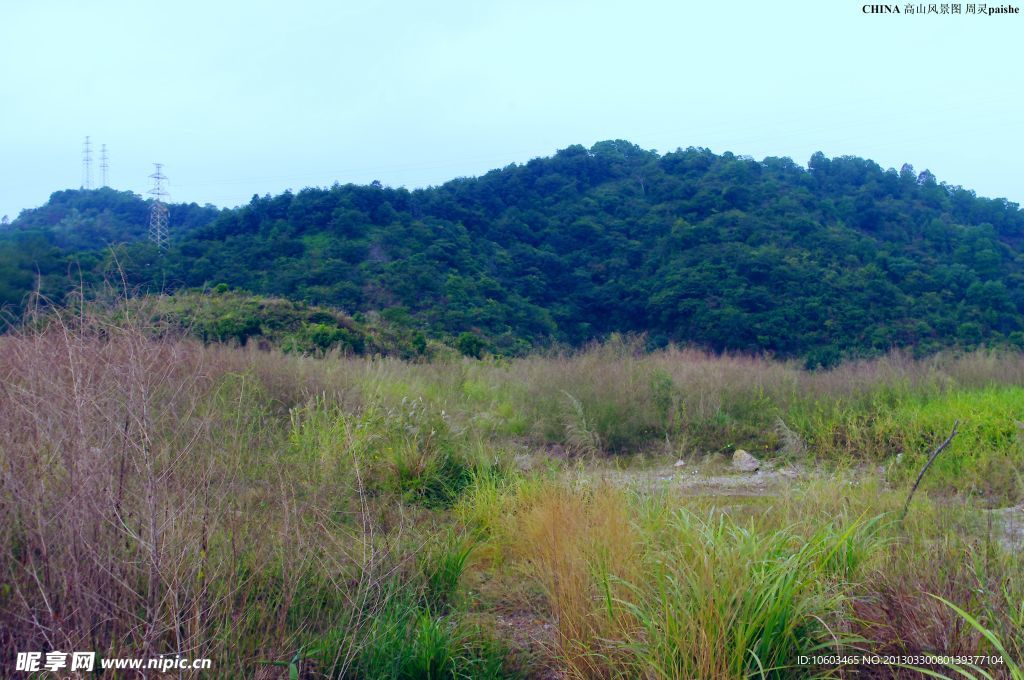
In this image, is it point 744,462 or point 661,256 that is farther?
point 661,256

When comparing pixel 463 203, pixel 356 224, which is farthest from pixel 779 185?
pixel 356 224

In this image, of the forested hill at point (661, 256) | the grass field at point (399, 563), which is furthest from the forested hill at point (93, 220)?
the grass field at point (399, 563)

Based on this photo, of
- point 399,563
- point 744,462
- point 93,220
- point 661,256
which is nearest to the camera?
point 399,563

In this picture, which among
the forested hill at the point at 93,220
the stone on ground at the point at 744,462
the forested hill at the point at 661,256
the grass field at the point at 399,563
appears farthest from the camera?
the forested hill at the point at 661,256

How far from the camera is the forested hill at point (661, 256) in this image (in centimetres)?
2766

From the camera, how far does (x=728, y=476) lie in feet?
25.4

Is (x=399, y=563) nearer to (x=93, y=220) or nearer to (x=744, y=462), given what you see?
(x=744, y=462)

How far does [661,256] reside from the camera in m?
33.2

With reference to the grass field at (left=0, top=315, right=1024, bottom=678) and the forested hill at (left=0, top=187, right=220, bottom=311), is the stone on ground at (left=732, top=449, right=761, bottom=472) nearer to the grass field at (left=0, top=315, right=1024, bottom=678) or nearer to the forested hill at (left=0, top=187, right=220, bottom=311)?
the grass field at (left=0, top=315, right=1024, bottom=678)

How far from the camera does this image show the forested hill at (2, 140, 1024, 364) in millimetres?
27656

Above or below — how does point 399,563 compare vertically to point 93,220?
below

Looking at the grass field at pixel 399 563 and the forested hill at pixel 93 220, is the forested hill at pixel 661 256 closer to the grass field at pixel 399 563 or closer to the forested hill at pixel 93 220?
the forested hill at pixel 93 220

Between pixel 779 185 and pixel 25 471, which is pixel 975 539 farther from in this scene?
pixel 779 185

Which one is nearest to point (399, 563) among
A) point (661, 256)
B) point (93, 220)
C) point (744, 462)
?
point (744, 462)
